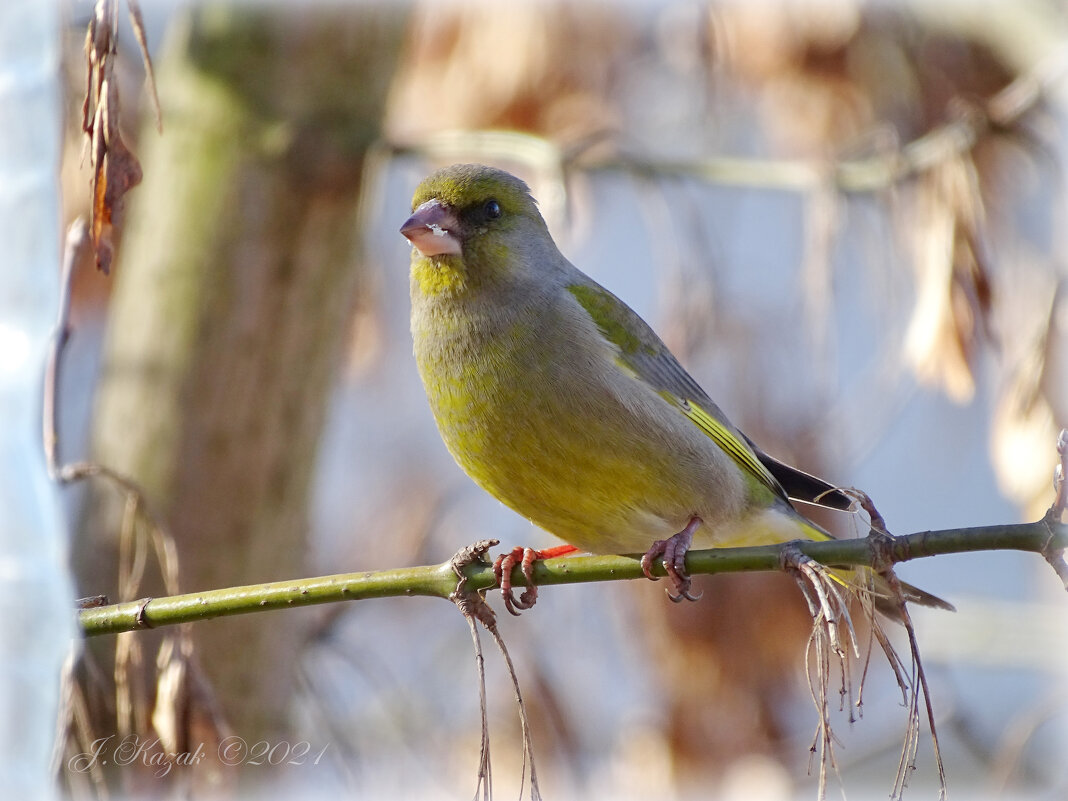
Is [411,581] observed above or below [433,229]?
below

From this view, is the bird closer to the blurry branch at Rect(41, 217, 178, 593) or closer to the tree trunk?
the blurry branch at Rect(41, 217, 178, 593)

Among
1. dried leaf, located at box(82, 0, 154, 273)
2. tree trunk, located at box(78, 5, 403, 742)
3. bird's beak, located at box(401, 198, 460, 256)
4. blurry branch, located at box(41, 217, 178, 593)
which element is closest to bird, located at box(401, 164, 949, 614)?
bird's beak, located at box(401, 198, 460, 256)

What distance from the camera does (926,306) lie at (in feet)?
13.1

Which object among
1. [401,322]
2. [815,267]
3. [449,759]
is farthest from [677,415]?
[401,322]

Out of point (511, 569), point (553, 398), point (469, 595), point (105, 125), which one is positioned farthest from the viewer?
point (553, 398)

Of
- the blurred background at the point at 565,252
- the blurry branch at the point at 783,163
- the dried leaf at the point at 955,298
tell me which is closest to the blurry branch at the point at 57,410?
the blurred background at the point at 565,252

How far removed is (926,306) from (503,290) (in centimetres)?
141

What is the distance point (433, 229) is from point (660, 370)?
3.12 ft

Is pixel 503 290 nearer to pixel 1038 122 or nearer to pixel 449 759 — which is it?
pixel 1038 122

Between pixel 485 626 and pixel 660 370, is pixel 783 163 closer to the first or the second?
pixel 660 370

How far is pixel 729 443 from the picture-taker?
416 centimetres

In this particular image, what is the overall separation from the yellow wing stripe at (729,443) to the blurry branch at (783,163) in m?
1.03


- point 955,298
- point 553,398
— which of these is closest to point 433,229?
point 553,398

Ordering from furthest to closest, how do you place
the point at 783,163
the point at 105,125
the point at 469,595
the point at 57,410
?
the point at 783,163
the point at 57,410
the point at 469,595
the point at 105,125
